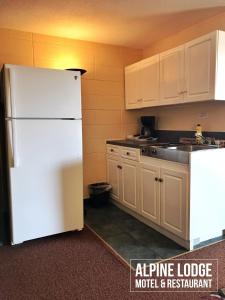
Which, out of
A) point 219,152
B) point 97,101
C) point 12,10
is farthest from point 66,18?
point 219,152

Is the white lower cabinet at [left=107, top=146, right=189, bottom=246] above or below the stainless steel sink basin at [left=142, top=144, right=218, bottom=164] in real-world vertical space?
below

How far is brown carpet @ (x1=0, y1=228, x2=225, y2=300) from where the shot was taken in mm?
1671

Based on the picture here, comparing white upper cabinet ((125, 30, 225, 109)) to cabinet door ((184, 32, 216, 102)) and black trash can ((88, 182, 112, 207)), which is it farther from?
black trash can ((88, 182, 112, 207))

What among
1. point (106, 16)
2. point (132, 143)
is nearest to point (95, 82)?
point (106, 16)

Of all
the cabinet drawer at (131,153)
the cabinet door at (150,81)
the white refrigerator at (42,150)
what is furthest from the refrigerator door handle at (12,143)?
the cabinet door at (150,81)

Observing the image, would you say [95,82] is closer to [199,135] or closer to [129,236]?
[199,135]

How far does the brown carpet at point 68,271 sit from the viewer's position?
5.48 feet

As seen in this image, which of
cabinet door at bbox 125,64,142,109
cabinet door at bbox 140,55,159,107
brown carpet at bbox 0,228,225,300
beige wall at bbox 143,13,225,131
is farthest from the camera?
cabinet door at bbox 125,64,142,109

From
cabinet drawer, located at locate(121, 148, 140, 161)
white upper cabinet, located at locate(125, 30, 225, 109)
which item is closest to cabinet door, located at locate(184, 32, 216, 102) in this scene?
white upper cabinet, located at locate(125, 30, 225, 109)

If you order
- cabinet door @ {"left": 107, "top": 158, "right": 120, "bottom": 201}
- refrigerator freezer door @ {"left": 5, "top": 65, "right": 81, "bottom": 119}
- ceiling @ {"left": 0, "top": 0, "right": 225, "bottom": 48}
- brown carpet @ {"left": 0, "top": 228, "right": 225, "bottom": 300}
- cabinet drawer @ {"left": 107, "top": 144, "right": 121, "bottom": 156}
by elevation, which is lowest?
brown carpet @ {"left": 0, "top": 228, "right": 225, "bottom": 300}

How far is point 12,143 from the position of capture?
86.6 inches

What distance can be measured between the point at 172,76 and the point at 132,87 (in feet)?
2.71

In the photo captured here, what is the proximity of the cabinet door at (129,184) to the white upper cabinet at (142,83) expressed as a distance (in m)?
0.87

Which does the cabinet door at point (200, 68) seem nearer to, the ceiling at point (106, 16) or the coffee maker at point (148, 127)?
the ceiling at point (106, 16)
